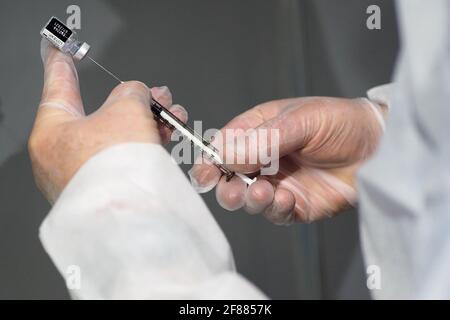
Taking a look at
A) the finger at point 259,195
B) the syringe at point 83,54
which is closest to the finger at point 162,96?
the syringe at point 83,54

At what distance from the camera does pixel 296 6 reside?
1.02 metres

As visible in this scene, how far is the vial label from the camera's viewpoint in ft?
2.16

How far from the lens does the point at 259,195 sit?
2.30ft

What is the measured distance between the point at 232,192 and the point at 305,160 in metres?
0.11

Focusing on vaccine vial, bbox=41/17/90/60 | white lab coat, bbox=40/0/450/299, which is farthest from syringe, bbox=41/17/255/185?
white lab coat, bbox=40/0/450/299

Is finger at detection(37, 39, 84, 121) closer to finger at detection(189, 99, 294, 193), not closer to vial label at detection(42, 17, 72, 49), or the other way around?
vial label at detection(42, 17, 72, 49)

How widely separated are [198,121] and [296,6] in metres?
0.27

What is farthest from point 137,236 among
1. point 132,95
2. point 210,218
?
point 132,95

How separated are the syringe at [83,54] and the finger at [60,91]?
12 mm

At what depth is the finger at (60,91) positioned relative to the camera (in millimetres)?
612

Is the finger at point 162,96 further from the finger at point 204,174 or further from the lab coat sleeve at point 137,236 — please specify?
the lab coat sleeve at point 137,236

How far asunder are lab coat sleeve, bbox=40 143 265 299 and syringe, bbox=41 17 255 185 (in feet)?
Result: 0.51
